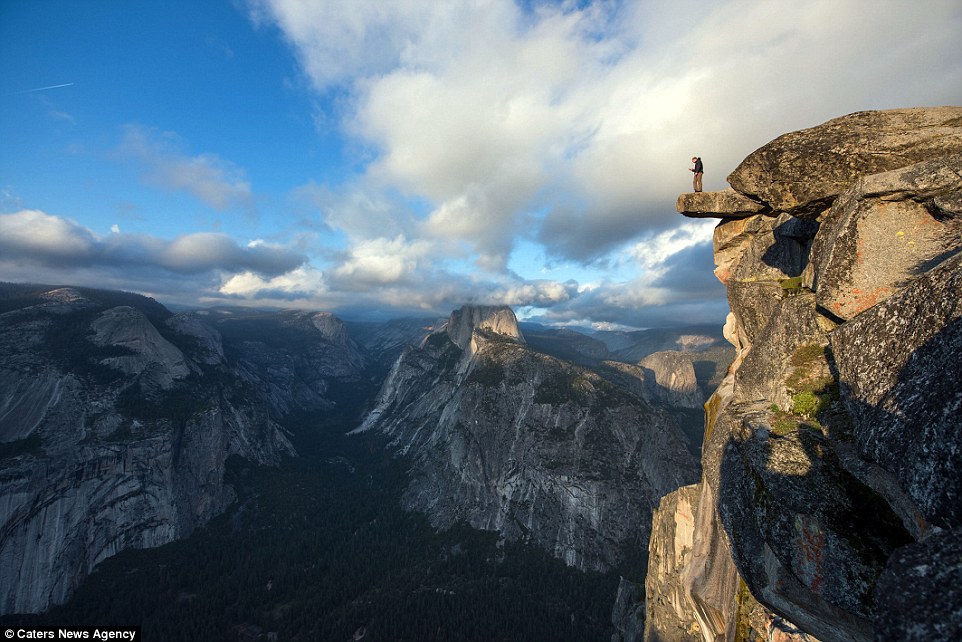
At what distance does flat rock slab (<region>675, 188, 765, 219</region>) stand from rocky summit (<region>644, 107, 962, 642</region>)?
3.77 m

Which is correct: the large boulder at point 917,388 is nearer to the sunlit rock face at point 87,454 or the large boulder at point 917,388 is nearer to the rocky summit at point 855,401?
the rocky summit at point 855,401

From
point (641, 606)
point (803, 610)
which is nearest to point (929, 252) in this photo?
point (803, 610)

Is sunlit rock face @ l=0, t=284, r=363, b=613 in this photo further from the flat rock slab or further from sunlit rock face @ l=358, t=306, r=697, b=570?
the flat rock slab

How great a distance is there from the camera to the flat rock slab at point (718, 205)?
25375mm

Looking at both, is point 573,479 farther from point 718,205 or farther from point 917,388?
point 917,388

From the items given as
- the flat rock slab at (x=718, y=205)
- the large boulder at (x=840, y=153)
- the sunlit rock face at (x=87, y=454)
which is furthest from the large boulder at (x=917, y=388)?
the sunlit rock face at (x=87, y=454)

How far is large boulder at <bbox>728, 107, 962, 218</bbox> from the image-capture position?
49.4 feet

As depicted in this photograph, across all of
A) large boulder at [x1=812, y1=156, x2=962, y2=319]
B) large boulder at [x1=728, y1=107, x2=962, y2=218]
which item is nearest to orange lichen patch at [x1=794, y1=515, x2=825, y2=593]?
large boulder at [x1=812, y1=156, x2=962, y2=319]

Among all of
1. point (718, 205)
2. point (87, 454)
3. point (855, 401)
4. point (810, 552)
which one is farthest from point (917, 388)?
point (87, 454)

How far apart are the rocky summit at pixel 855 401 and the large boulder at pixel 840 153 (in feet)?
0.19

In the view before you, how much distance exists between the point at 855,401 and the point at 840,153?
12.3 m

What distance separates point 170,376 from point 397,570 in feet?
526

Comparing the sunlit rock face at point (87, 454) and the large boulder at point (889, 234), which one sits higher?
the large boulder at point (889, 234)

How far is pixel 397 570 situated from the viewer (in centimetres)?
15450
